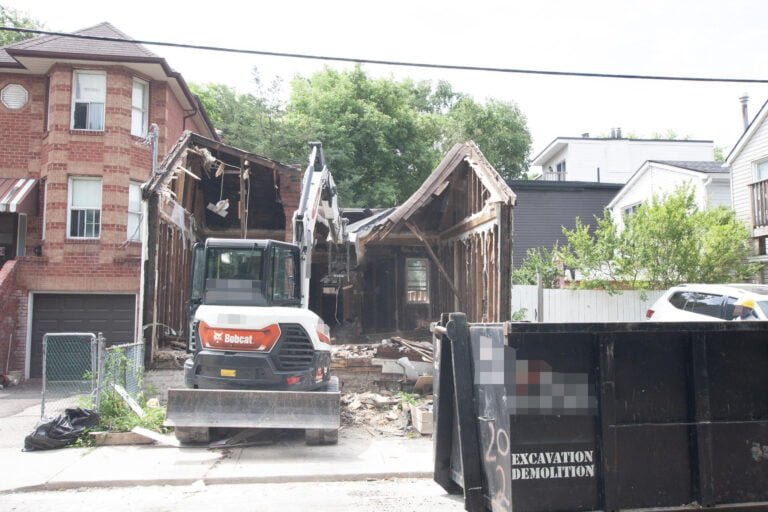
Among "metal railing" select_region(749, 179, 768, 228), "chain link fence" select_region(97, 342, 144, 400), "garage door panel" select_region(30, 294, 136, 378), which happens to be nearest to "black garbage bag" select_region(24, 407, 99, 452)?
"chain link fence" select_region(97, 342, 144, 400)

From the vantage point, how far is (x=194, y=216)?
16.7 metres

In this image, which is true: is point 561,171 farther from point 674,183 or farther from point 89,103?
point 89,103

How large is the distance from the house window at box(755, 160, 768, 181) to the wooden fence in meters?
6.93

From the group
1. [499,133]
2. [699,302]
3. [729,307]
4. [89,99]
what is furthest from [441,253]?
[499,133]

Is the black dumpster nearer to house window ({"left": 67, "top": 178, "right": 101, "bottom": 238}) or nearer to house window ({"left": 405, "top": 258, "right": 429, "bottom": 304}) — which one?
house window ({"left": 405, "top": 258, "right": 429, "bottom": 304})

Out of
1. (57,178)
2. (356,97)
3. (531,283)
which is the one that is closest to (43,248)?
(57,178)

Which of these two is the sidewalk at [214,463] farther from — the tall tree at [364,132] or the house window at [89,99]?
the tall tree at [364,132]

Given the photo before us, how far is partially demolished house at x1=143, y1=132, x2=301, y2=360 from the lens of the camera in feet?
39.8

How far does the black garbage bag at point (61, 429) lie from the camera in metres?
8.27

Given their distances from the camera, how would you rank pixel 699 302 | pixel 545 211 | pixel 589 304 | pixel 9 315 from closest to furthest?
pixel 699 302
pixel 589 304
pixel 9 315
pixel 545 211

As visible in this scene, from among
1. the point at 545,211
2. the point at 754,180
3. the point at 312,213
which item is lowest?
the point at 312,213

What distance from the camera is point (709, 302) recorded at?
10930 millimetres

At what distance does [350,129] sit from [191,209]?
55.4ft

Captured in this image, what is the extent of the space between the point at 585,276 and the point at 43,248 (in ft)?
49.7
